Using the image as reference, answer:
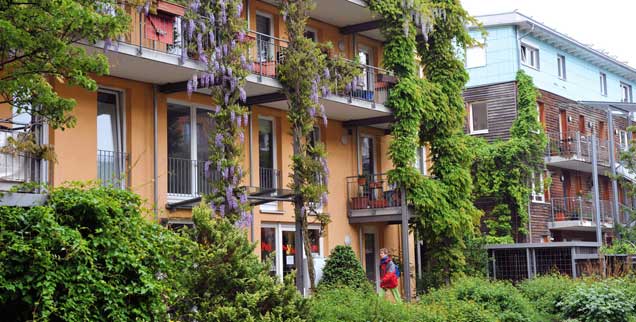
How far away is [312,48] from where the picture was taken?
2161 centimetres

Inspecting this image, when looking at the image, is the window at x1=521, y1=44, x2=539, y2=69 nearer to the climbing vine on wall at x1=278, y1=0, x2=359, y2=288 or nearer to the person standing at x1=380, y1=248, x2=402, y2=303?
the climbing vine on wall at x1=278, y1=0, x2=359, y2=288

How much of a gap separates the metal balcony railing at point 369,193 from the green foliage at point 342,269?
2.12m

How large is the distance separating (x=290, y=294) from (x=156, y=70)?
325 inches

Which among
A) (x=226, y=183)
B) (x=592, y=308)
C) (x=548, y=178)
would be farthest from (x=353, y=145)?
(x=548, y=178)

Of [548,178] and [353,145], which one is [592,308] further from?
[548,178]

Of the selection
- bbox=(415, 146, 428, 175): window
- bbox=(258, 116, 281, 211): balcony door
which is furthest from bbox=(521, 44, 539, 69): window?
bbox=(258, 116, 281, 211): balcony door

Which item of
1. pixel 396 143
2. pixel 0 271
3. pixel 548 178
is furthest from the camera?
pixel 548 178

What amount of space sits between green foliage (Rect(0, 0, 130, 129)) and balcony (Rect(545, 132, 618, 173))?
98.2 ft

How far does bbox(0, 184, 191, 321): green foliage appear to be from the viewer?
1007 centimetres

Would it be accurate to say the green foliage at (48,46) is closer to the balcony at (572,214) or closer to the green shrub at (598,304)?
the green shrub at (598,304)

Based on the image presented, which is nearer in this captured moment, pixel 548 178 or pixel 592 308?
pixel 592 308

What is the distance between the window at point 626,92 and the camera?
4938 centimetres

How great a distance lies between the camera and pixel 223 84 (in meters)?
19.5

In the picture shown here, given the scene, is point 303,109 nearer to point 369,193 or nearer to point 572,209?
point 369,193
